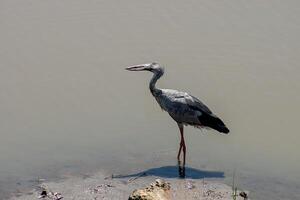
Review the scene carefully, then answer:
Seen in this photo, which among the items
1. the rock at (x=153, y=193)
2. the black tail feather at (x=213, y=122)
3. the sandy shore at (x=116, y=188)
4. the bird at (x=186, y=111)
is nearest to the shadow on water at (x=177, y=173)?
the sandy shore at (x=116, y=188)

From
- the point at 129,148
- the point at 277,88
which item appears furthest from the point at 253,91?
the point at 129,148

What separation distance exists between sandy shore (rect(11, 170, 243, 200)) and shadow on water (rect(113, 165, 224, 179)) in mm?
113

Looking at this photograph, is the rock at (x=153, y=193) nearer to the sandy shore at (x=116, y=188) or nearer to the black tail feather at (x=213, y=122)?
the sandy shore at (x=116, y=188)

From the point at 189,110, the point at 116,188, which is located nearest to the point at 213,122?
the point at 189,110

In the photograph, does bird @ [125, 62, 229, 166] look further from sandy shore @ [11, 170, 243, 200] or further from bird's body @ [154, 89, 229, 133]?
sandy shore @ [11, 170, 243, 200]

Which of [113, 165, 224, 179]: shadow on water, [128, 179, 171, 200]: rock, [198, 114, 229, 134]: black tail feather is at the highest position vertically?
[198, 114, 229, 134]: black tail feather

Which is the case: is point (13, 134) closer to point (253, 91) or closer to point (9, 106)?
point (9, 106)

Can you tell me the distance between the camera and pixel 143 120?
10.3 meters

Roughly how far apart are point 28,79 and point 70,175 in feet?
10.2

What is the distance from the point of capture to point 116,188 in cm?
830

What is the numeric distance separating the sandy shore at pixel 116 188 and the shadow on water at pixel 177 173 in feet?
0.37

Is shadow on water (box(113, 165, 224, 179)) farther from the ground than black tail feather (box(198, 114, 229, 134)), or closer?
closer

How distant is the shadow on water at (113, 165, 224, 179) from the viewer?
351 inches

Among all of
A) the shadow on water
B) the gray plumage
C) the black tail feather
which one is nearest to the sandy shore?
the shadow on water
